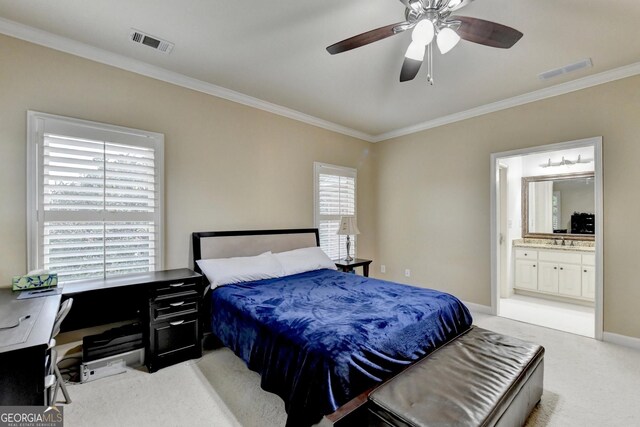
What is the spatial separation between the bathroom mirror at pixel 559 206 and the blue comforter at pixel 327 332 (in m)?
3.72

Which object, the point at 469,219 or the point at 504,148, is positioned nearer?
the point at 504,148

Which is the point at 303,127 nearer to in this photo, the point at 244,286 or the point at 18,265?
the point at 244,286

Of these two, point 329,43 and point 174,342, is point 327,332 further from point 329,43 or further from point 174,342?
point 329,43

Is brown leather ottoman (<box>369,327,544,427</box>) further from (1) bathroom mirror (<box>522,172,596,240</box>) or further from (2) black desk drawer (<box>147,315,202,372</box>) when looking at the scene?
(1) bathroom mirror (<box>522,172,596,240</box>)

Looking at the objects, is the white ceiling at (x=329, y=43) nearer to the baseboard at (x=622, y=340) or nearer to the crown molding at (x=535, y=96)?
the crown molding at (x=535, y=96)

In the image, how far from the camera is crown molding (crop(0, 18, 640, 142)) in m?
2.42

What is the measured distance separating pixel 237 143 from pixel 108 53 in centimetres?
149

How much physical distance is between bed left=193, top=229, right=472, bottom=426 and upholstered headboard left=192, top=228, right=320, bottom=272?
0.06 metres

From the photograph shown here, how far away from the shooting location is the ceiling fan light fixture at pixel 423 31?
69.6 inches

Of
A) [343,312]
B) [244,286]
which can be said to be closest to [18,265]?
[244,286]

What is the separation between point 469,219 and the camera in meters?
4.17

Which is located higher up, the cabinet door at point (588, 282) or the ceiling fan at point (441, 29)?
the ceiling fan at point (441, 29)

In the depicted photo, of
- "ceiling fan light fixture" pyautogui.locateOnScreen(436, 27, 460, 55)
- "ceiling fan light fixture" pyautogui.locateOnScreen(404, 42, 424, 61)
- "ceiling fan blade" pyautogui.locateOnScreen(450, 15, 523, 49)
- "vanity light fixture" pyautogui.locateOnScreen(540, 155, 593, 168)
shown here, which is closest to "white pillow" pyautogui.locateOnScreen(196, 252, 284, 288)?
"ceiling fan light fixture" pyautogui.locateOnScreen(404, 42, 424, 61)

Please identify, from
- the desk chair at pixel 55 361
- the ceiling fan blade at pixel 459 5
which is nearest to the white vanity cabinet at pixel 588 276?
the ceiling fan blade at pixel 459 5
